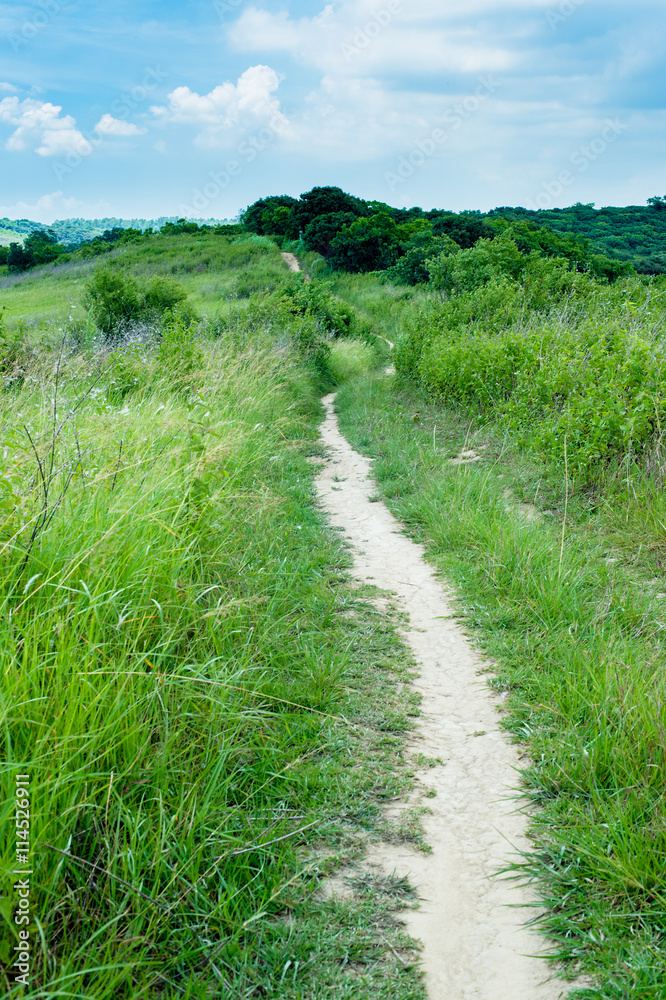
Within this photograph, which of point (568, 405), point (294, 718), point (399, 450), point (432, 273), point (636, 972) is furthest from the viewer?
point (432, 273)

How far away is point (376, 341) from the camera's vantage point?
19.8 metres

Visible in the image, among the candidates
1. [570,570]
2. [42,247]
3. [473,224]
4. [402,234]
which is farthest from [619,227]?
[570,570]

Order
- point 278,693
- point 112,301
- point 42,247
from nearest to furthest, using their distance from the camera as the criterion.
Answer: point 278,693 < point 112,301 < point 42,247

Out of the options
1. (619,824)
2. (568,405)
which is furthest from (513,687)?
(568,405)

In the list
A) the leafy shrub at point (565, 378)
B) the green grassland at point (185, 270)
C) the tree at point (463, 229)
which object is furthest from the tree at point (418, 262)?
the leafy shrub at point (565, 378)

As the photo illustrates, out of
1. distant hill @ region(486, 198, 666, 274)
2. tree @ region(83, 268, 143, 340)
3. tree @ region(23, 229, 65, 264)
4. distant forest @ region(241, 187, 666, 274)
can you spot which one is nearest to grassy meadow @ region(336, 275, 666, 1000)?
tree @ region(83, 268, 143, 340)

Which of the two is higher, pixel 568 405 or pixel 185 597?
pixel 568 405

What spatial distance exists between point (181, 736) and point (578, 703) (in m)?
1.83

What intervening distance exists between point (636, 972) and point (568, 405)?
17.9 ft

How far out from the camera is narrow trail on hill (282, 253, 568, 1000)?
6.61 feet

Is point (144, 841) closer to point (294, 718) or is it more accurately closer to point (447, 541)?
point (294, 718)

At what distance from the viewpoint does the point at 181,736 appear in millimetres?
2557

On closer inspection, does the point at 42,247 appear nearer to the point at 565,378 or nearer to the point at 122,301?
the point at 122,301

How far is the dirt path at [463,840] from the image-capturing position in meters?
2.01
